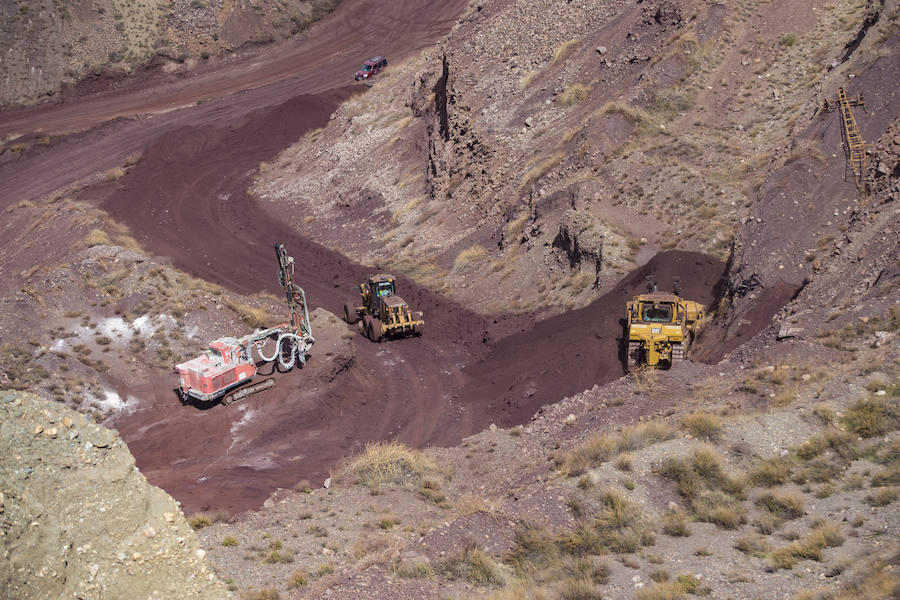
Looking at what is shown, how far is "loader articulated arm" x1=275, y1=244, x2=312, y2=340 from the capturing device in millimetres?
26531

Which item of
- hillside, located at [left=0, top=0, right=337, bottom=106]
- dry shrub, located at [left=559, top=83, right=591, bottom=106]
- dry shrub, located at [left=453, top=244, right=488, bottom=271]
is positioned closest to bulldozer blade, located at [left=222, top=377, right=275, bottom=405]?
dry shrub, located at [left=453, top=244, right=488, bottom=271]

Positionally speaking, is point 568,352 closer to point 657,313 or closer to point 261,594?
point 657,313

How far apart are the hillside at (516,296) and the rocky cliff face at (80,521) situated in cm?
258

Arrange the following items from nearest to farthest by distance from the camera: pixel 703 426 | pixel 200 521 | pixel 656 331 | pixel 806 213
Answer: pixel 703 426 < pixel 200 521 < pixel 656 331 < pixel 806 213

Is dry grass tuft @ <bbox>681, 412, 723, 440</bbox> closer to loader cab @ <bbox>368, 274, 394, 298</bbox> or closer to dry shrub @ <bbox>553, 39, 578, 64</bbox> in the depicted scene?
loader cab @ <bbox>368, 274, 394, 298</bbox>

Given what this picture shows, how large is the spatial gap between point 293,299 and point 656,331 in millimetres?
12427

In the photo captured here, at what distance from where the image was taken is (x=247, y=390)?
82.8ft

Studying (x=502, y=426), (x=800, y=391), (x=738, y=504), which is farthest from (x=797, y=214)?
(x=738, y=504)

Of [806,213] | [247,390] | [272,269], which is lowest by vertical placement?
[247,390]

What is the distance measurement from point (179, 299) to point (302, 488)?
1213cm

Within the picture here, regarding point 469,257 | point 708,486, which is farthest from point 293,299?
point 708,486

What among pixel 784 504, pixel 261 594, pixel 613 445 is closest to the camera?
pixel 261 594

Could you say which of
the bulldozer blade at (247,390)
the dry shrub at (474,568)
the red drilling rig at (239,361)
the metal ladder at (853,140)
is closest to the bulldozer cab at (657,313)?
the metal ladder at (853,140)

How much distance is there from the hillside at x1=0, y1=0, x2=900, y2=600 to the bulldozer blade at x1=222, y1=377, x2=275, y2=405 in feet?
1.02
